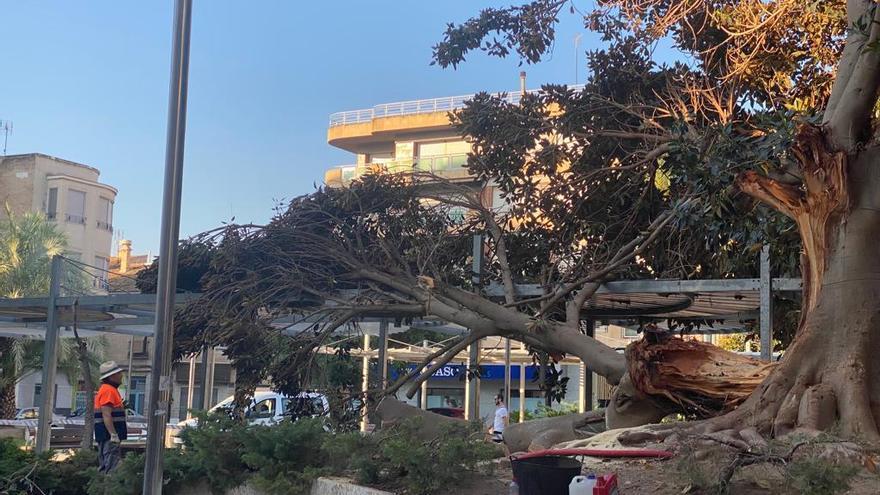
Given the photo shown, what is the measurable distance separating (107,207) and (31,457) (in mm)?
42486

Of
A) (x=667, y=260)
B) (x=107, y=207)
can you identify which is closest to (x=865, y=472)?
(x=667, y=260)

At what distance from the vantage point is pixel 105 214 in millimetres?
50812

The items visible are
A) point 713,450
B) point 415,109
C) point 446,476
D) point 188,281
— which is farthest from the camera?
point 415,109

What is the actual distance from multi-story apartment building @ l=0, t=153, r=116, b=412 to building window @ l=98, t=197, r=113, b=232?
0.18 ft

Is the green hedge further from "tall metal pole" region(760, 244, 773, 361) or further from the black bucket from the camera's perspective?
"tall metal pole" region(760, 244, 773, 361)

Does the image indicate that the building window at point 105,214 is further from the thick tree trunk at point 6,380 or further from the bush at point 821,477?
the bush at point 821,477

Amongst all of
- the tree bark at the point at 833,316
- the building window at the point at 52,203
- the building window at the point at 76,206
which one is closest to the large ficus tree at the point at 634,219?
the tree bark at the point at 833,316

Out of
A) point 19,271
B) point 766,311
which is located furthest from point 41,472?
point 19,271

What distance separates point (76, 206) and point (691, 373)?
45256 millimetres

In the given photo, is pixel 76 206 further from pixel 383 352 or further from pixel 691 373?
pixel 691 373

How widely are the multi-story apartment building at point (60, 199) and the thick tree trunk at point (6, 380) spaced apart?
1673 centimetres

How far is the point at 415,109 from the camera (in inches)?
1801

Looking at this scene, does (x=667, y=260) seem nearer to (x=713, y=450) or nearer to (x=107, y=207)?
(x=713, y=450)

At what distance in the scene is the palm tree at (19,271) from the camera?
28.5 m
